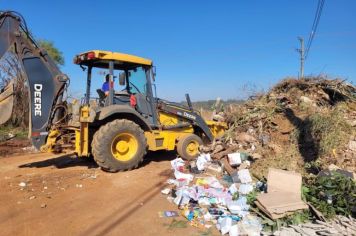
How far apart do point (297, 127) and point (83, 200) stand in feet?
16.1

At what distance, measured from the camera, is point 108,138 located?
24.3 feet

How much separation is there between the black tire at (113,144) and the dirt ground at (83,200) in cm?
19

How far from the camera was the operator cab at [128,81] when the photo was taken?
26.1 ft

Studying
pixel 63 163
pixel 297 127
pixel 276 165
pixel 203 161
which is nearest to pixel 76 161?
pixel 63 163

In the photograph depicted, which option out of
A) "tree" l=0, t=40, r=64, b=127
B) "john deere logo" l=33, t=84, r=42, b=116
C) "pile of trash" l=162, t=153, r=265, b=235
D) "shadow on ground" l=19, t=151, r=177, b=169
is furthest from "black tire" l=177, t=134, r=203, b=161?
"tree" l=0, t=40, r=64, b=127

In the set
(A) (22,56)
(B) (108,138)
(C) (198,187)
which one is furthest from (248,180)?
(A) (22,56)

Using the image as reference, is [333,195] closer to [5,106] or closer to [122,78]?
[122,78]

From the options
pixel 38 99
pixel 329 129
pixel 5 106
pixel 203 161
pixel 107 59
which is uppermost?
pixel 107 59

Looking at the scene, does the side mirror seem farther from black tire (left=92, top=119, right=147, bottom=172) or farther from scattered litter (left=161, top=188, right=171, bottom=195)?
scattered litter (left=161, top=188, right=171, bottom=195)

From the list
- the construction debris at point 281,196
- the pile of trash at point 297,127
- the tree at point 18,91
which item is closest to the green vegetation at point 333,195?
the construction debris at point 281,196

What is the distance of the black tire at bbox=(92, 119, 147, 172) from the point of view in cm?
734

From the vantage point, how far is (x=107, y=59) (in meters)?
7.85

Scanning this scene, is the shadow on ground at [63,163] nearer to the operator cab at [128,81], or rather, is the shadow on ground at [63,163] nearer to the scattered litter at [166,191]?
the operator cab at [128,81]

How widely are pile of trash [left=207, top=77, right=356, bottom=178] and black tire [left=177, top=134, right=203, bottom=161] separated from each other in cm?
44
